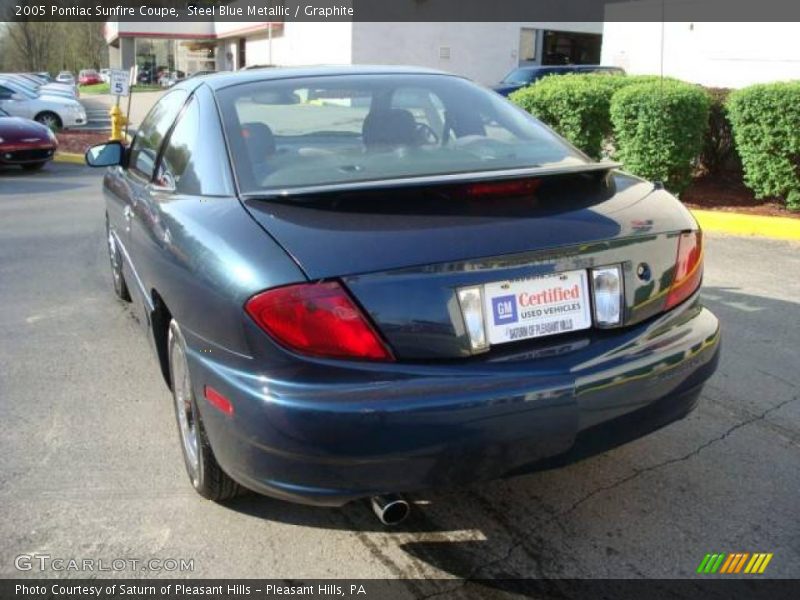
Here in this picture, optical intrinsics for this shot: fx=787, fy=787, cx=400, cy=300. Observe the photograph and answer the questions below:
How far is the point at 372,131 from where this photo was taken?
3240 mm

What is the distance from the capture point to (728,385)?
4062 mm

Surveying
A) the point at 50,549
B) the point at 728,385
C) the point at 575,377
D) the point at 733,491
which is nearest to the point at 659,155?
the point at 728,385

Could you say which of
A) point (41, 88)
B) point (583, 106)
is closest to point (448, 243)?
point (583, 106)

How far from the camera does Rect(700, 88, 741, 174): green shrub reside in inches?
358

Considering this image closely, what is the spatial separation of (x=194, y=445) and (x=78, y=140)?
56.5ft

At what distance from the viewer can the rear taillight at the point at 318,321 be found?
222cm

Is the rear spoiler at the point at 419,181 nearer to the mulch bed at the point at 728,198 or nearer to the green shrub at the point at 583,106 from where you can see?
the mulch bed at the point at 728,198

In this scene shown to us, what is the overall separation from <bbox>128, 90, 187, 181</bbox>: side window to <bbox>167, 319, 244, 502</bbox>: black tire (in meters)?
1.12

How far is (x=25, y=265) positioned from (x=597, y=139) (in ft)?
20.9

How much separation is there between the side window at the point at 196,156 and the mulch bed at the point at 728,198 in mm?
6518

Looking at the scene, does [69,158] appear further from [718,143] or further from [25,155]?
[718,143]

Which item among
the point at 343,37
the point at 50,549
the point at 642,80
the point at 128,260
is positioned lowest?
the point at 50,549

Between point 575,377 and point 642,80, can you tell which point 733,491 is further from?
point 642,80

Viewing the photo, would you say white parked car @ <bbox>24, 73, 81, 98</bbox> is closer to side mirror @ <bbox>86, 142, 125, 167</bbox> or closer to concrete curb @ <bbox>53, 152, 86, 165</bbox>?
concrete curb @ <bbox>53, 152, 86, 165</bbox>
